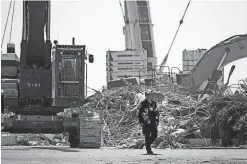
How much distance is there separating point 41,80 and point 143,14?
154 feet

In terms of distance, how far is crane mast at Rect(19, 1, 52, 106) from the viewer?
1994 cm

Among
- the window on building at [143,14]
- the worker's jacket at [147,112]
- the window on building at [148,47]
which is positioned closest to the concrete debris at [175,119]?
the worker's jacket at [147,112]

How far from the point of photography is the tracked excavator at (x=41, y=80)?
66.1 feet

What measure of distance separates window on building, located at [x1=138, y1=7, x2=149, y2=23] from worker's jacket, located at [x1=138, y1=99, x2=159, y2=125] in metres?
49.2

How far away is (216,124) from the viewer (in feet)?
82.5

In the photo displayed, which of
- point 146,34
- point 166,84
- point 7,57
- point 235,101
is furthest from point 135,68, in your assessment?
point 7,57

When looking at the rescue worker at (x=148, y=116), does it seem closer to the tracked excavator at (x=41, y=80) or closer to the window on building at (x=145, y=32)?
the tracked excavator at (x=41, y=80)

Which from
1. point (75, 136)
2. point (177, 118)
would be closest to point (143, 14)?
point (177, 118)

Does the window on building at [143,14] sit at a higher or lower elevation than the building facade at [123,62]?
higher

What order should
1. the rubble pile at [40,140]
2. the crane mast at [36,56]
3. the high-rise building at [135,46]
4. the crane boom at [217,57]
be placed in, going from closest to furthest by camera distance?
1. the crane mast at [36,56]
2. the rubble pile at [40,140]
3. the crane boom at [217,57]
4. the high-rise building at [135,46]

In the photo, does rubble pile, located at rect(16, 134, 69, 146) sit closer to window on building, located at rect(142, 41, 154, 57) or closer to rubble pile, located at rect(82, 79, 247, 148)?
rubble pile, located at rect(82, 79, 247, 148)

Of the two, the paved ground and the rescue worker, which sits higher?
the rescue worker

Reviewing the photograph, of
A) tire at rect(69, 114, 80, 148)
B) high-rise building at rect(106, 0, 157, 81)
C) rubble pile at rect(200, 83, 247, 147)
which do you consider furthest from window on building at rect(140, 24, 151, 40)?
tire at rect(69, 114, 80, 148)

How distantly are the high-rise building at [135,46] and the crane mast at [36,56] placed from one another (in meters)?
39.3
